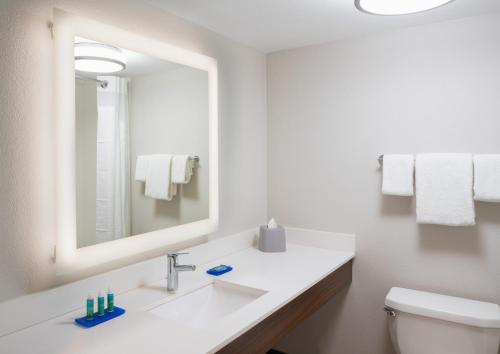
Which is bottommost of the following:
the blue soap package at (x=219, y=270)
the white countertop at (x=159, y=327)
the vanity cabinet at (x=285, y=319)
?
the vanity cabinet at (x=285, y=319)

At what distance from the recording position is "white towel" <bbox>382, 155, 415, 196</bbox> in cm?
208

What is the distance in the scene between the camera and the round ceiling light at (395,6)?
5.31 ft

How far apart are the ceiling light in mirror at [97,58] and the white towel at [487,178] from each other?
5.79 ft

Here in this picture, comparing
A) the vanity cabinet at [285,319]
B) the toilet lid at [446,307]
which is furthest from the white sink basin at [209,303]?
the toilet lid at [446,307]

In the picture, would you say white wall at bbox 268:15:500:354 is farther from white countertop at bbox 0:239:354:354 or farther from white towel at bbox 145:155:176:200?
white towel at bbox 145:155:176:200

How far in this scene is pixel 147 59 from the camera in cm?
175

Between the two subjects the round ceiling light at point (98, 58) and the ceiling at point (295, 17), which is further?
the ceiling at point (295, 17)

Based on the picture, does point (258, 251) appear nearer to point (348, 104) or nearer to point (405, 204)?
point (405, 204)

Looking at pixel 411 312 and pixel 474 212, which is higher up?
pixel 474 212

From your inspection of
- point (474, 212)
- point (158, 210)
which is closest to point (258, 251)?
point (158, 210)

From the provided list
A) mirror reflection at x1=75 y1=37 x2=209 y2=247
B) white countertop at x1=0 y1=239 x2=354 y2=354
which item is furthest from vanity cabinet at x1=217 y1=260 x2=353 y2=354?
mirror reflection at x1=75 y1=37 x2=209 y2=247

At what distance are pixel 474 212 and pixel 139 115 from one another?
172 cm

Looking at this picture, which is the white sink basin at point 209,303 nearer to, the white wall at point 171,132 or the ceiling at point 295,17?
the white wall at point 171,132

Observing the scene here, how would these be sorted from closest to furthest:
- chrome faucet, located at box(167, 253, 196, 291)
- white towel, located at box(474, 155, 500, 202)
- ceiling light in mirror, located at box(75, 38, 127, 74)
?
ceiling light in mirror, located at box(75, 38, 127, 74) < chrome faucet, located at box(167, 253, 196, 291) < white towel, located at box(474, 155, 500, 202)
